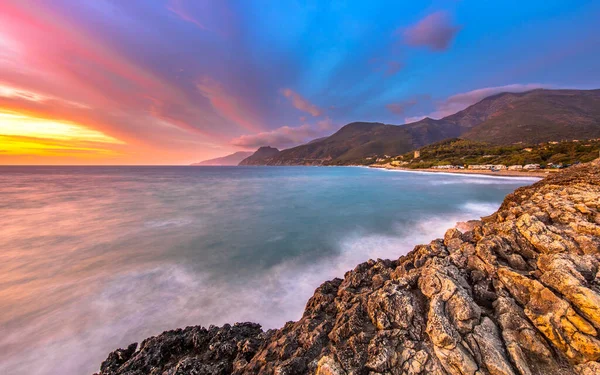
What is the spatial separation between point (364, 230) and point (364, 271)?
1038 centimetres

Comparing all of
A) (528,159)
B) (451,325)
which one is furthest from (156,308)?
(528,159)

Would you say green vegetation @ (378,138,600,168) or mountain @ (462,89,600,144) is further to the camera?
mountain @ (462,89,600,144)

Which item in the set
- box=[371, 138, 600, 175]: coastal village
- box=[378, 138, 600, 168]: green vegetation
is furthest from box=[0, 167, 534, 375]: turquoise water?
box=[378, 138, 600, 168]: green vegetation

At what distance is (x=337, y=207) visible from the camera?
25.4 meters

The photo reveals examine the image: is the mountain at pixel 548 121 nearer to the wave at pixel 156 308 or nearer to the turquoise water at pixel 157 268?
the turquoise water at pixel 157 268

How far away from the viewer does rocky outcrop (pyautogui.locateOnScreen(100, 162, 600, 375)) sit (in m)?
3.38

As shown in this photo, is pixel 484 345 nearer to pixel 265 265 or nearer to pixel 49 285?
pixel 265 265

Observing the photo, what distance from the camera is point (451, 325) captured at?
379 cm

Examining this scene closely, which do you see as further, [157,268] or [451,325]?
[157,268]

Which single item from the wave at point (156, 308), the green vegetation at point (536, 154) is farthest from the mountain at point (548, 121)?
the wave at point (156, 308)

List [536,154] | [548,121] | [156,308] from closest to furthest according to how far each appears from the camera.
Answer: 1. [156,308]
2. [536,154]
3. [548,121]

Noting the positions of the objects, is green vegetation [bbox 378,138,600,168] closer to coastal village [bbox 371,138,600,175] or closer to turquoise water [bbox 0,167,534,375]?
coastal village [bbox 371,138,600,175]

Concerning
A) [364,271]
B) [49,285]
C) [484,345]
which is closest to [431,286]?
[484,345]

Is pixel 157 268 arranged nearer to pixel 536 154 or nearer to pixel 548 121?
pixel 536 154
